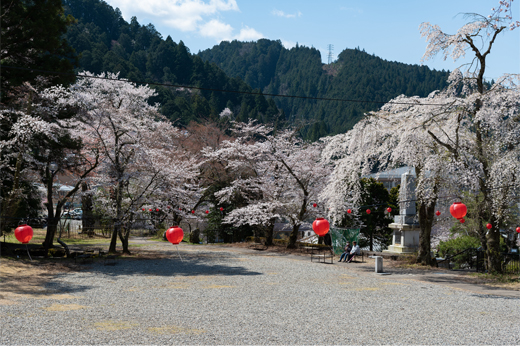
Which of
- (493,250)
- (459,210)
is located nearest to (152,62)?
(493,250)

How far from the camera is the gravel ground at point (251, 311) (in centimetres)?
849

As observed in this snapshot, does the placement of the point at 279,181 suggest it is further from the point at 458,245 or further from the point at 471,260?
the point at 471,260

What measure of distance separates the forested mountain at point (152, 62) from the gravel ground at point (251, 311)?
64.1m

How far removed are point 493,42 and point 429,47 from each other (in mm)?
2354

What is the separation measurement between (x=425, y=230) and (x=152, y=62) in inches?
3959

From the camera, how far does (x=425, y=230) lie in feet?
66.8

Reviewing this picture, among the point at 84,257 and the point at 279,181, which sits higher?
the point at 279,181

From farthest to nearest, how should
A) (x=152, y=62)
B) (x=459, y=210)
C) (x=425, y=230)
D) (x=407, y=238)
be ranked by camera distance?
1. (x=152, y=62)
2. (x=407, y=238)
3. (x=425, y=230)
4. (x=459, y=210)

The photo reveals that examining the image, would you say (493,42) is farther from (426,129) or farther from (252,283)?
(252,283)

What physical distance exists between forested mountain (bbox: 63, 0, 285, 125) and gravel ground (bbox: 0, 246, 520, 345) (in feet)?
210

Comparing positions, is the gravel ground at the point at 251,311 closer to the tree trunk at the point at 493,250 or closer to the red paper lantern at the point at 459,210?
the red paper lantern at the point at 459,210

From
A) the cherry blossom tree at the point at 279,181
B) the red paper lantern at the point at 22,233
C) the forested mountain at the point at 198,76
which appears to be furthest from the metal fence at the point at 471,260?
the forested mountain at the point at 198,76

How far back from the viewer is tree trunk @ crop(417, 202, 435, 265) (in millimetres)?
20094

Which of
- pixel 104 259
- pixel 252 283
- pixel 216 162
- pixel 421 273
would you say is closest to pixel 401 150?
pixel 421 273
